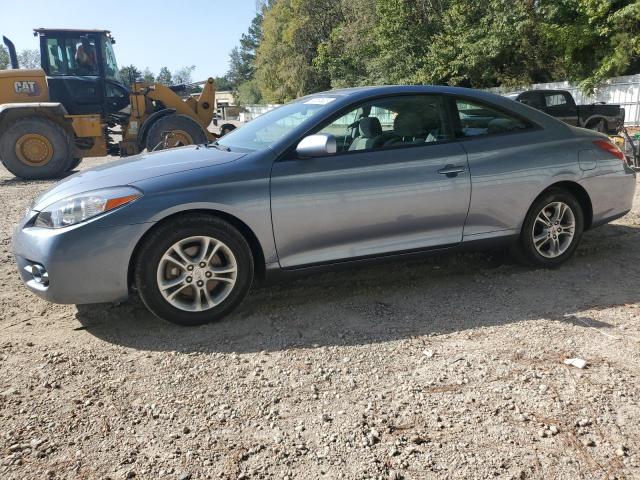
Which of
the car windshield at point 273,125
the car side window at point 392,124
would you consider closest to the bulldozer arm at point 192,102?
the car windshield at point 273,125

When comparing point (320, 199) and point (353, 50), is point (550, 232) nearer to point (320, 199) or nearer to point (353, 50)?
point (320, 199)

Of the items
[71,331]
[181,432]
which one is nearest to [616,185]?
[181,432]

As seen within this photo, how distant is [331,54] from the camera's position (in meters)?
47.8

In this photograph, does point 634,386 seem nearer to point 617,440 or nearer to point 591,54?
point 617,440

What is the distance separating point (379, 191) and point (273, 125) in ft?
3.56

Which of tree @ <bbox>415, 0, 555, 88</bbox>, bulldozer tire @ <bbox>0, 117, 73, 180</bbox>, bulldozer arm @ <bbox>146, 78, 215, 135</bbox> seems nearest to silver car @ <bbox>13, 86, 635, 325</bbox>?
bulldozer tire @ <bbox>0, 117, 73, 180</bbox>

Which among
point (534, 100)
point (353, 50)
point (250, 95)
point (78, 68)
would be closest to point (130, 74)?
point (78, 68)

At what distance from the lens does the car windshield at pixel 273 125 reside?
402 cm

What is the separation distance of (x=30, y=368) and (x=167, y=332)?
2.65 ft

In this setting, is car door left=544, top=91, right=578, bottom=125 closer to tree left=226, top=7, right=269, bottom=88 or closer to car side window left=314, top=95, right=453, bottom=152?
car side window left=314, top=95, right=453, bottom=152

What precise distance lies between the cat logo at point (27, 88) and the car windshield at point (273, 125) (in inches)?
354

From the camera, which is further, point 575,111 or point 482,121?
point 575,111

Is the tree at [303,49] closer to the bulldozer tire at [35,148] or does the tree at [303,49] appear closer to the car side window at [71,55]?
the car side window at [71,55]

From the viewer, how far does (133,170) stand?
379cm
